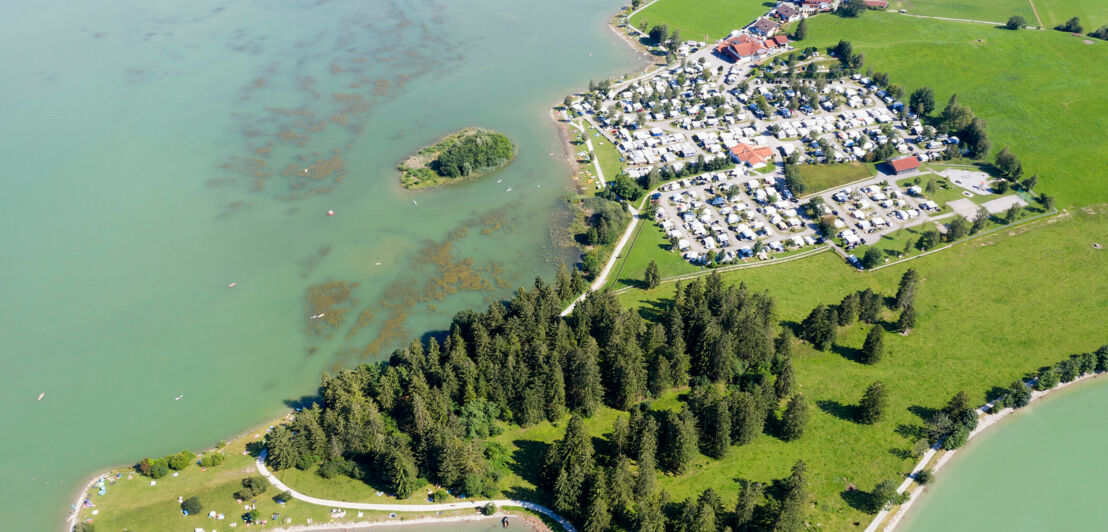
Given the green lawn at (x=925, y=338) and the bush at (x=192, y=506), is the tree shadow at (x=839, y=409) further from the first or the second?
the bush at (x=192, y=506)

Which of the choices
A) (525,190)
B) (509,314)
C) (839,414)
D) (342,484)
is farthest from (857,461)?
(525,190)

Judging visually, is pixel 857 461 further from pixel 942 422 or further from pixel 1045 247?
pixel 1045 247

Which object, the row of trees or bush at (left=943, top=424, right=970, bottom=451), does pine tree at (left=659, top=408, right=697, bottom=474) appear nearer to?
bush at (left=943, top=424, right=970, bottom=451)

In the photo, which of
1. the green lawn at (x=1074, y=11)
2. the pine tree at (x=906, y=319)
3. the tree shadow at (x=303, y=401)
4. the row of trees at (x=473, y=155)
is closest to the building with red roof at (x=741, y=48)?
the row of trees at (x=473, y=155)

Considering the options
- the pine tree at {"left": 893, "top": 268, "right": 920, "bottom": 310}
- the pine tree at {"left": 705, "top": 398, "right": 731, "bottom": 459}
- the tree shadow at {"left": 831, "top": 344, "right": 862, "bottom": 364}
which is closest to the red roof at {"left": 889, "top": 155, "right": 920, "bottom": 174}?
the pine tree at {"left": 893, "top": 268, "right": 920, "bottom": 310}

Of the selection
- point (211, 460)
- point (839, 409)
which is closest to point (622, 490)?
point (839, 409)

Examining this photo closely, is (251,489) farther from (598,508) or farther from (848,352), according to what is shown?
(848,352)

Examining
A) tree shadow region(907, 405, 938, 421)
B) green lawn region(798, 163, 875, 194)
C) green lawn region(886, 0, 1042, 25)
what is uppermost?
green lawn region(886, 0, 1042, 25)
